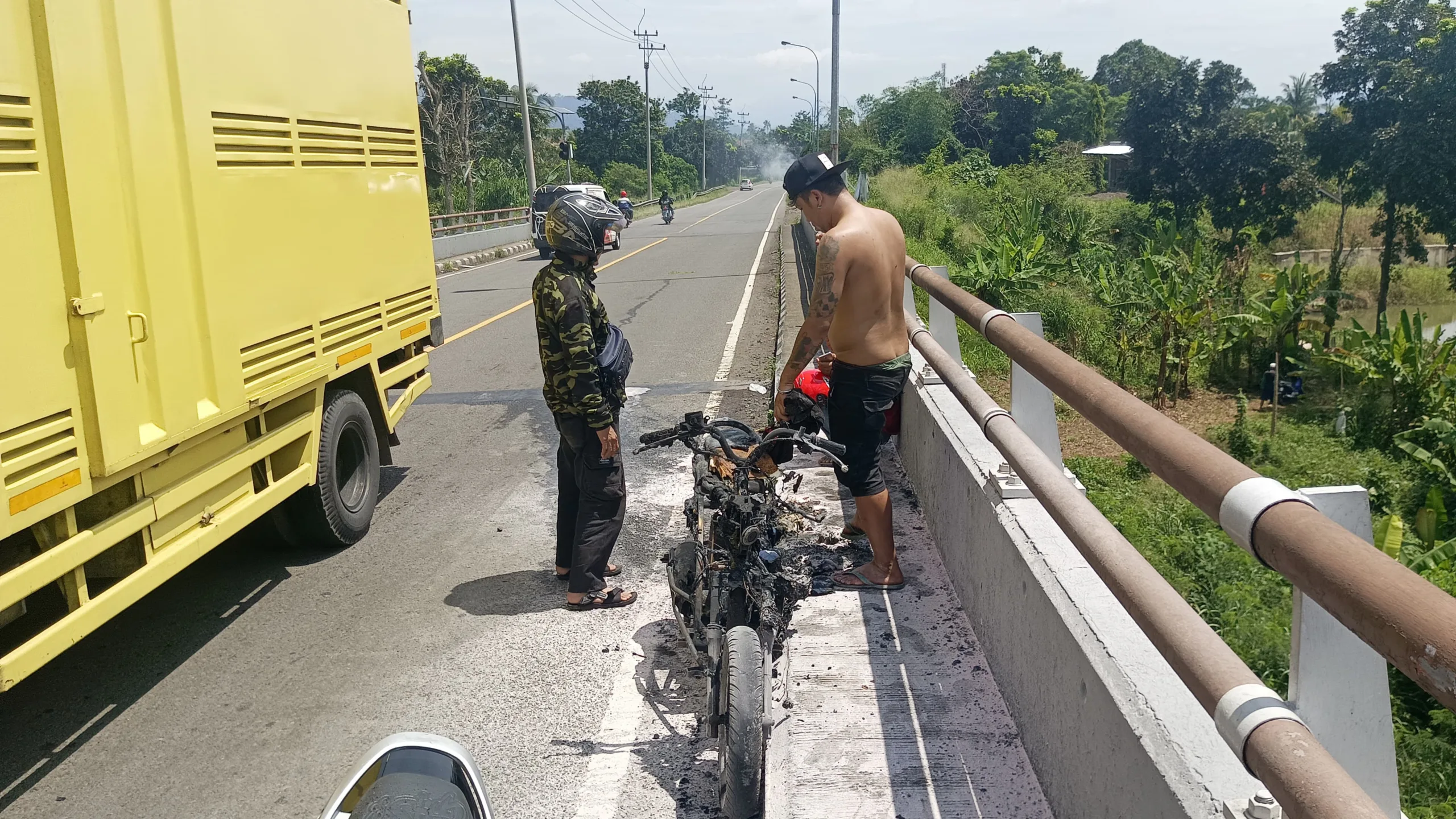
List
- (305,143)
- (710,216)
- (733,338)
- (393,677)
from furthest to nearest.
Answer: (710,216)
(733,338)
(305,143)
(393,677)

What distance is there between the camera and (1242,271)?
18438 millimetres

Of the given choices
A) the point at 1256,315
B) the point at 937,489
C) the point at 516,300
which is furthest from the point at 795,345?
the point at 516,300

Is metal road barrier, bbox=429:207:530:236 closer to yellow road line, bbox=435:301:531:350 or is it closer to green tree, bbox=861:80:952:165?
yellow road line, bbox=435:301:531:350

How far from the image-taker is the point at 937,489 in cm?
527

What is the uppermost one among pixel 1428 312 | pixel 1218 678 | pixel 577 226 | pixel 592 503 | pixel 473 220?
pixel 473 220

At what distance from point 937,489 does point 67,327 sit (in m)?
3.70

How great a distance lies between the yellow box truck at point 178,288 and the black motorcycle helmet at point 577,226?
144 centimetres

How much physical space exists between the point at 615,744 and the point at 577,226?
228 cm

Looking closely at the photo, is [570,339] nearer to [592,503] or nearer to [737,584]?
[592,503]

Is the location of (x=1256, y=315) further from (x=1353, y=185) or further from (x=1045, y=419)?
(x=1353, y=185)

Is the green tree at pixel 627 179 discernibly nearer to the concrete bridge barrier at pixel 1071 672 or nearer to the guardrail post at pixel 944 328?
the guardrail post at pixel 944 328

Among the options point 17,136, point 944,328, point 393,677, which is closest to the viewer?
point 17,136

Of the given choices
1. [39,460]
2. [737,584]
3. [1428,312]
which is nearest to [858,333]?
[737,584]

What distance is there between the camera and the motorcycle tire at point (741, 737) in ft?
10.8
